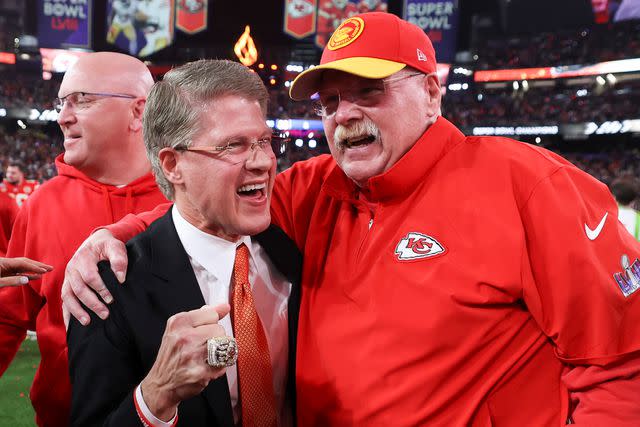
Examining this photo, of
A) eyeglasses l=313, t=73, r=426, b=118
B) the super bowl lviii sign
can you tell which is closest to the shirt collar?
eyeglasses l=313, t=73, r=426, b=118

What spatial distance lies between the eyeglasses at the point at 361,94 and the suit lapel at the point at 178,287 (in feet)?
2.37

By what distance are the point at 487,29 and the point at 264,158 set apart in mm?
36173

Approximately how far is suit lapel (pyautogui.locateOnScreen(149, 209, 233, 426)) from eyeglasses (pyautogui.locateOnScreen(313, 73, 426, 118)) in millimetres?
723

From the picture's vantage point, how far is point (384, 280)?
1927 mm

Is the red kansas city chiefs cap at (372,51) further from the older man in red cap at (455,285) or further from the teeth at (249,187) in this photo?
the teeth at (249,187)

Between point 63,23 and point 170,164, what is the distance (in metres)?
24.4

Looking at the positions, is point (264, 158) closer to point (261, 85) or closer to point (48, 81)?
point (261, 85)

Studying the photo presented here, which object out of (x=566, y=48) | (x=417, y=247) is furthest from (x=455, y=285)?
(x=566, y=48)

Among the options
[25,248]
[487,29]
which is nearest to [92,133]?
[25,248]

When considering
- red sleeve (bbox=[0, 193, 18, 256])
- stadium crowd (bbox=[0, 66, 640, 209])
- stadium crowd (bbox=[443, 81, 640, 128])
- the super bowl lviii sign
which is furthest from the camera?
stadium crowd (bbox=[443, 81, 640, 128])

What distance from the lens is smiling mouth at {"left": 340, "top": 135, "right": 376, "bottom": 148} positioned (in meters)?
2.17

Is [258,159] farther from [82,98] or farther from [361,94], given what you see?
[82,98]

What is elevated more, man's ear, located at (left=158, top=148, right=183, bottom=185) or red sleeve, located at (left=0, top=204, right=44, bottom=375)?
man's ear, located at (left=158, top=148, right=183, bottom=185)

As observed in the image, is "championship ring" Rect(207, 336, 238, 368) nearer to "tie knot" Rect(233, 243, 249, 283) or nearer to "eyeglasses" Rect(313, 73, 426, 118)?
"tie knot" Rect(233, 243, 249, 283)
